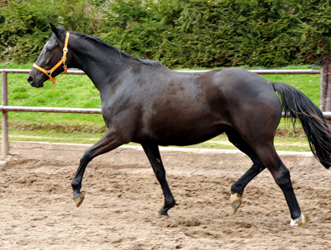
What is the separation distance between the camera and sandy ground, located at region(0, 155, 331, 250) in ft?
10.7

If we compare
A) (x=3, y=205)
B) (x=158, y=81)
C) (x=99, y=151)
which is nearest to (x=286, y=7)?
(x=158, y=81)

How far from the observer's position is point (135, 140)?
4.14m

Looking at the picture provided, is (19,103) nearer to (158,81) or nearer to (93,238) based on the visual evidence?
(158,81)

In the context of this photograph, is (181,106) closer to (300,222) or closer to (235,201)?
(235,201)

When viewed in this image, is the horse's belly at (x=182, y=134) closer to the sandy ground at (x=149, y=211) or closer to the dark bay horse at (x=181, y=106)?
the dark bay horse at (x=181, y=106)

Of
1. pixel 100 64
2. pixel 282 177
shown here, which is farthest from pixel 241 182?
pixel 100 64

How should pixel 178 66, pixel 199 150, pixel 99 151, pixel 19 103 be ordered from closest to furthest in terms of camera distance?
pixel 99 151 < pixel 199 150 < pixel 19 103 < pixel 178 66

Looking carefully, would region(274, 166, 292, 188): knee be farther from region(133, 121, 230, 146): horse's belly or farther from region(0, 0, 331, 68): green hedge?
region(0, 0, 331, 68): green hedge

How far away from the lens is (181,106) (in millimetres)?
3889

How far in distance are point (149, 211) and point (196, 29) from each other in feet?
21.4

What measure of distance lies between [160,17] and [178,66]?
5.13 feet

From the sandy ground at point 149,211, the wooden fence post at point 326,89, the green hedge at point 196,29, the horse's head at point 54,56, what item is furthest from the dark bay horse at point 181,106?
the green hedge at point 196,29

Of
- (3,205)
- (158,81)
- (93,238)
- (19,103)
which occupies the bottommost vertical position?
(19,103)

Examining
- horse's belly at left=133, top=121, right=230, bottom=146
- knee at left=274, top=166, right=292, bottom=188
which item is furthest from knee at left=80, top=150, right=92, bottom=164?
knee at left=274, top=166, right=292, bottom=188
